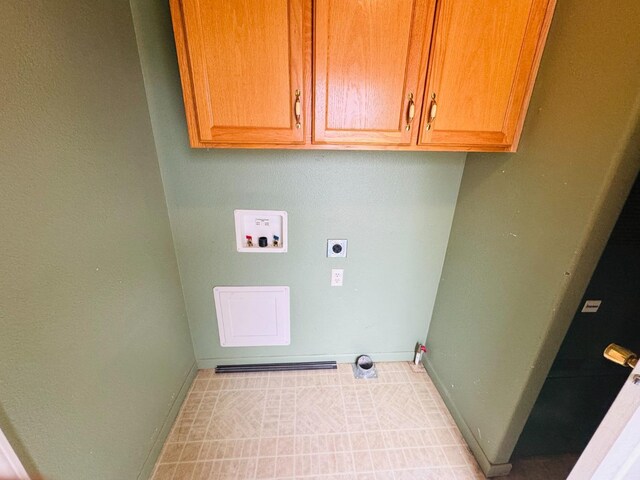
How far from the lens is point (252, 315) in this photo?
5.60ft

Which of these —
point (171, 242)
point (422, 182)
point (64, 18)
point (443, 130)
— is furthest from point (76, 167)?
point (422, 182)

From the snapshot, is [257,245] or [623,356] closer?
[623,356]

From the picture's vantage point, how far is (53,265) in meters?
0.79

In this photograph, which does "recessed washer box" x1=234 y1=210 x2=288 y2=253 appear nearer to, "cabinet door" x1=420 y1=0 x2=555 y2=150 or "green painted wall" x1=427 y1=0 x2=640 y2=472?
"cabinet door" x1=420 y1=0 x2=555 y2=150

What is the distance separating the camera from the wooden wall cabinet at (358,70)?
36.7 inches

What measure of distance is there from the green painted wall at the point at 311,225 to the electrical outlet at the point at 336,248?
4cm

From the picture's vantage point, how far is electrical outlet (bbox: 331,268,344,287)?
5.47ft

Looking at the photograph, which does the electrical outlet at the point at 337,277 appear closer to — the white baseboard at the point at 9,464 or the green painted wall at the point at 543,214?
the green painted wall at the point at 543,214

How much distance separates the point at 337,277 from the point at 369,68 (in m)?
1.10

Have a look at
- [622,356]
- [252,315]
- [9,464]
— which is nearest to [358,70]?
[622,356]

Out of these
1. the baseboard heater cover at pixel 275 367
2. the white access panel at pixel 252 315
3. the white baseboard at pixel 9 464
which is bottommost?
the baseboard heater cover at pixel 275 367

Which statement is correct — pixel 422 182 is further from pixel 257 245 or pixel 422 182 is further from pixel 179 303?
pixel 179 303

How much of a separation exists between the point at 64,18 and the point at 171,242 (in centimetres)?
95

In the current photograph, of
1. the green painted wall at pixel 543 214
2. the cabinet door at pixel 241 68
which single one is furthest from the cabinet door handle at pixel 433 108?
the cabinet door at pixel 241 68
